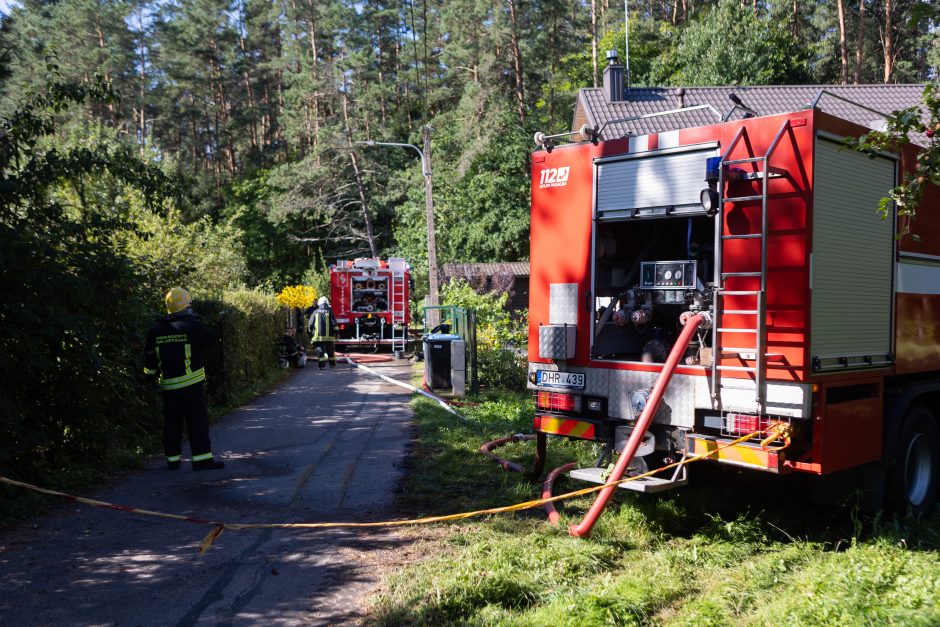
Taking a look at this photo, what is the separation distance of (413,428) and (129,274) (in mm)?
4419

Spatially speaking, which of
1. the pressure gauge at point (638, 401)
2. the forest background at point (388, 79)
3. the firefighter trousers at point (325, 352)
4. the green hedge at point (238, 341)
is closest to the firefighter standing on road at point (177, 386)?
the green hedge at point (238, 341)

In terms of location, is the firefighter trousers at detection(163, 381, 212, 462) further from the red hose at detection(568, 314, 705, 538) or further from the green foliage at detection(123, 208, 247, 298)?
the green foliage at detection(123, 208, 247, 298)

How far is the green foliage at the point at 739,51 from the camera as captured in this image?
110ft

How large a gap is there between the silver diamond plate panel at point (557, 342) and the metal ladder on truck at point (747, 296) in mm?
1367

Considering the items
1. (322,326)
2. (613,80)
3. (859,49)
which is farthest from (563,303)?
(859,49)

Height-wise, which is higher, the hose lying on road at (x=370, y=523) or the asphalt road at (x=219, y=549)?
the hose lying on road at (x=370, y=523)

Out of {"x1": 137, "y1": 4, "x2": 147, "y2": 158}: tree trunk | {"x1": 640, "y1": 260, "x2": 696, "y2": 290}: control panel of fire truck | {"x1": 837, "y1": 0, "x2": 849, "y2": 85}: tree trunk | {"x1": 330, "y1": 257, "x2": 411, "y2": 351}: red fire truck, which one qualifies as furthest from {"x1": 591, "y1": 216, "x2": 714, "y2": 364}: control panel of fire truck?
{"x1": 137, "y1": 4, "x2": 147, "y2": 158}: tree trunk

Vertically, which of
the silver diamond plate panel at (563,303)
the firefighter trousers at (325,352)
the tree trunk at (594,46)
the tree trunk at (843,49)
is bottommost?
the firefighter trousers at (325,352)

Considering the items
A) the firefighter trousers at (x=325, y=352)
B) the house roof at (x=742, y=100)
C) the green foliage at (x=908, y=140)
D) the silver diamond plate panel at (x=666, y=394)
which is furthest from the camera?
the house roof at (x=742, y=100)

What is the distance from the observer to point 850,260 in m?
5.51

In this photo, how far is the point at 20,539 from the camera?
5449 mm

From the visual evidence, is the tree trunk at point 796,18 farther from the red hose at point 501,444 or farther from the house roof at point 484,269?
the red hose at point 501,444

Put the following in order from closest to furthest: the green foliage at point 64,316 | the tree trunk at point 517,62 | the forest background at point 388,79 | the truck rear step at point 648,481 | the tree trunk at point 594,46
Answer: the truck rear step at point 648,481, the green foliage at point 64,316, the forest background at point 388,79, the tree trunk at point 517,62, the tree trunk at point 594,46

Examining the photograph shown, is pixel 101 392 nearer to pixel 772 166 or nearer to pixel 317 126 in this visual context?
pixel 772 166
